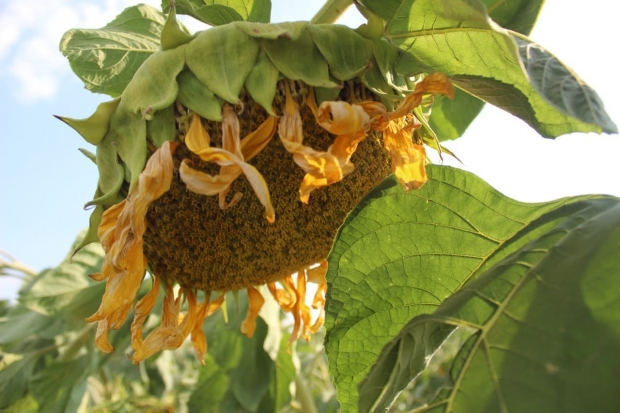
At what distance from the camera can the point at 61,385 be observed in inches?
104

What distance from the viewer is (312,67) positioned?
1.18 metres

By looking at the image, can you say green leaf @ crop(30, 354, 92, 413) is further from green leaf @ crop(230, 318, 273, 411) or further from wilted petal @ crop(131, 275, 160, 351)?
wilted petal @ crop(131, 275, 160, 351)

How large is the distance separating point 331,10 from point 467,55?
0.32 m

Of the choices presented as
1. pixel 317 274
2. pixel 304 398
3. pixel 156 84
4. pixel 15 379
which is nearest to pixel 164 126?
pixel 156 84

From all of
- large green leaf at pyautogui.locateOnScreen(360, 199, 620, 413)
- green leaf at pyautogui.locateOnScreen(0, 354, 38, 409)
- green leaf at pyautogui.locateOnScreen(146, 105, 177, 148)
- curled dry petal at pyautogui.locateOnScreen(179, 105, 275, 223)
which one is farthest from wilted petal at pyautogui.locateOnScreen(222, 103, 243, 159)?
green leaf at pyautogui.locateOnScreen(0, 354, 38, 409)

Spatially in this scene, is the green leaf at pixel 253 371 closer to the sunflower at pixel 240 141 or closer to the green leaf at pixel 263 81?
the sunflower at pixel 240 141

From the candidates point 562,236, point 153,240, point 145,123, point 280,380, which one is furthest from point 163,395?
point 562,236

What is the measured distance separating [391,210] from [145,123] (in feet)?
1.65

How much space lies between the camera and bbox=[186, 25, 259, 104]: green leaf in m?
1.15

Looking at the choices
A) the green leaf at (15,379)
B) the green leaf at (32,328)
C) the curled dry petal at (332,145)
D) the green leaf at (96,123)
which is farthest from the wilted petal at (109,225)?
the green leaf at (15,379)

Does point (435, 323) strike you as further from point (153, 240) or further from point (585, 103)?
point (153, 240)

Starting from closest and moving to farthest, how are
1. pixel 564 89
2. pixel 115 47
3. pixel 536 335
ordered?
pixel 536 335
pixel 564 89
pixel 115 47

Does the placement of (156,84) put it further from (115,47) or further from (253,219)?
(115,47)

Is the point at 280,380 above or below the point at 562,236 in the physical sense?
below
